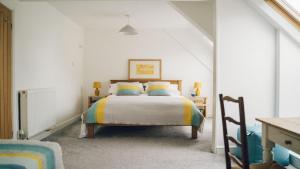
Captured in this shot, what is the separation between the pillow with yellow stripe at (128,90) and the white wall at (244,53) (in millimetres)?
2542

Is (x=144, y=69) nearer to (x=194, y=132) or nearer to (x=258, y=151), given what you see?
(x=194, y=132)

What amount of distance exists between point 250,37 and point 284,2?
54 centimetres

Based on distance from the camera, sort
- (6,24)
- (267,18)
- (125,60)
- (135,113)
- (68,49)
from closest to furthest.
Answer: (6,24) → (267,18) → (135,113) → (68,49) → (125,60)

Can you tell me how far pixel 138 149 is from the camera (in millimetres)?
3359

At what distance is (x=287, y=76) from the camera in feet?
10.3

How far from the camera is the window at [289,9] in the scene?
2.90 m

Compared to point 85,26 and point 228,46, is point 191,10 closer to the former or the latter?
point 228,46

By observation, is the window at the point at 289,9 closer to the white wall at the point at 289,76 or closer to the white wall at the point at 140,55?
the white wall at the point at 289,76

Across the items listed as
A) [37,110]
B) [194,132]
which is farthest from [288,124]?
[37,110]

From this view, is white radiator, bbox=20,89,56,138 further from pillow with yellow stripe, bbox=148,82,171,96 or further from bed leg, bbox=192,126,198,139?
bed leg, bbox=192,126,198,139

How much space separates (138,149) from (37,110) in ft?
5.22

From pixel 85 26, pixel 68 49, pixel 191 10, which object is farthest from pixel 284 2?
pixel 85 26

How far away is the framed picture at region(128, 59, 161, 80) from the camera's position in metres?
6.20

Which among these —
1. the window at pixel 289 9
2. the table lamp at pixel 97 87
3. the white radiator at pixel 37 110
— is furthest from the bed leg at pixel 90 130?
the window at pixel 289 9
